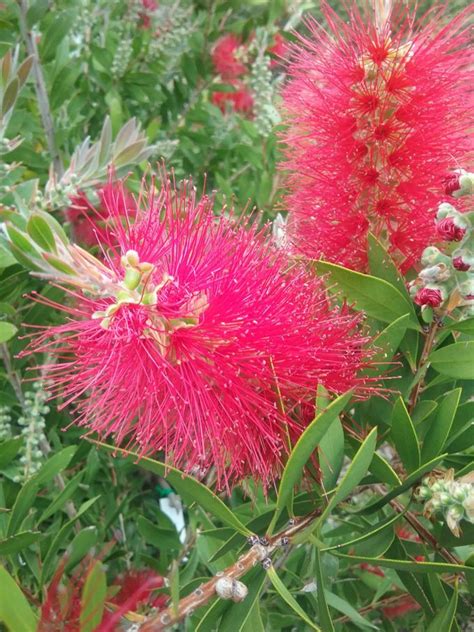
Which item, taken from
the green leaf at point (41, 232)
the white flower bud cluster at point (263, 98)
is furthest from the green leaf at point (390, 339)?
the white flower bud cluster at point (263, 98)

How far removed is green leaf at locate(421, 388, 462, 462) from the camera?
782 millimetres

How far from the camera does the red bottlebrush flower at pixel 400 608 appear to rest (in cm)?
137

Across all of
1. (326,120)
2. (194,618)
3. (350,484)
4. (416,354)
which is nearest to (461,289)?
(416,354)

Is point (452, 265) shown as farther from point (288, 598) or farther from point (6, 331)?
point (6, 331)

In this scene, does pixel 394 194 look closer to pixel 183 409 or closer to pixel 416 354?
pixel 416 354

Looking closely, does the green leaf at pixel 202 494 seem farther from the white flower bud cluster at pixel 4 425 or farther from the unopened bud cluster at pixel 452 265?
the white flower bud cluster at pixel 4 425

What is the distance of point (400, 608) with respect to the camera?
1406mm

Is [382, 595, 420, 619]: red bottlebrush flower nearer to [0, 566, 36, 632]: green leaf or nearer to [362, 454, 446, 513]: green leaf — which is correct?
[362, 454, 446, 513]: green leaf

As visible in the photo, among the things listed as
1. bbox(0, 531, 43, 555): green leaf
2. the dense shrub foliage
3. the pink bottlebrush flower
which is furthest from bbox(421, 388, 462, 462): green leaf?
the pink bottlebrush flower

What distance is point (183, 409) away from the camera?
0.80m

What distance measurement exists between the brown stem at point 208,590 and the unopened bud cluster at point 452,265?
341 millimetres

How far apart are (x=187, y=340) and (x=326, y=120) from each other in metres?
0.44

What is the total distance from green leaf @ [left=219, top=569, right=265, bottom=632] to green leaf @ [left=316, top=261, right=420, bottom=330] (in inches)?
13.9

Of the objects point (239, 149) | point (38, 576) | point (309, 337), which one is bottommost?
point (38, 576)
